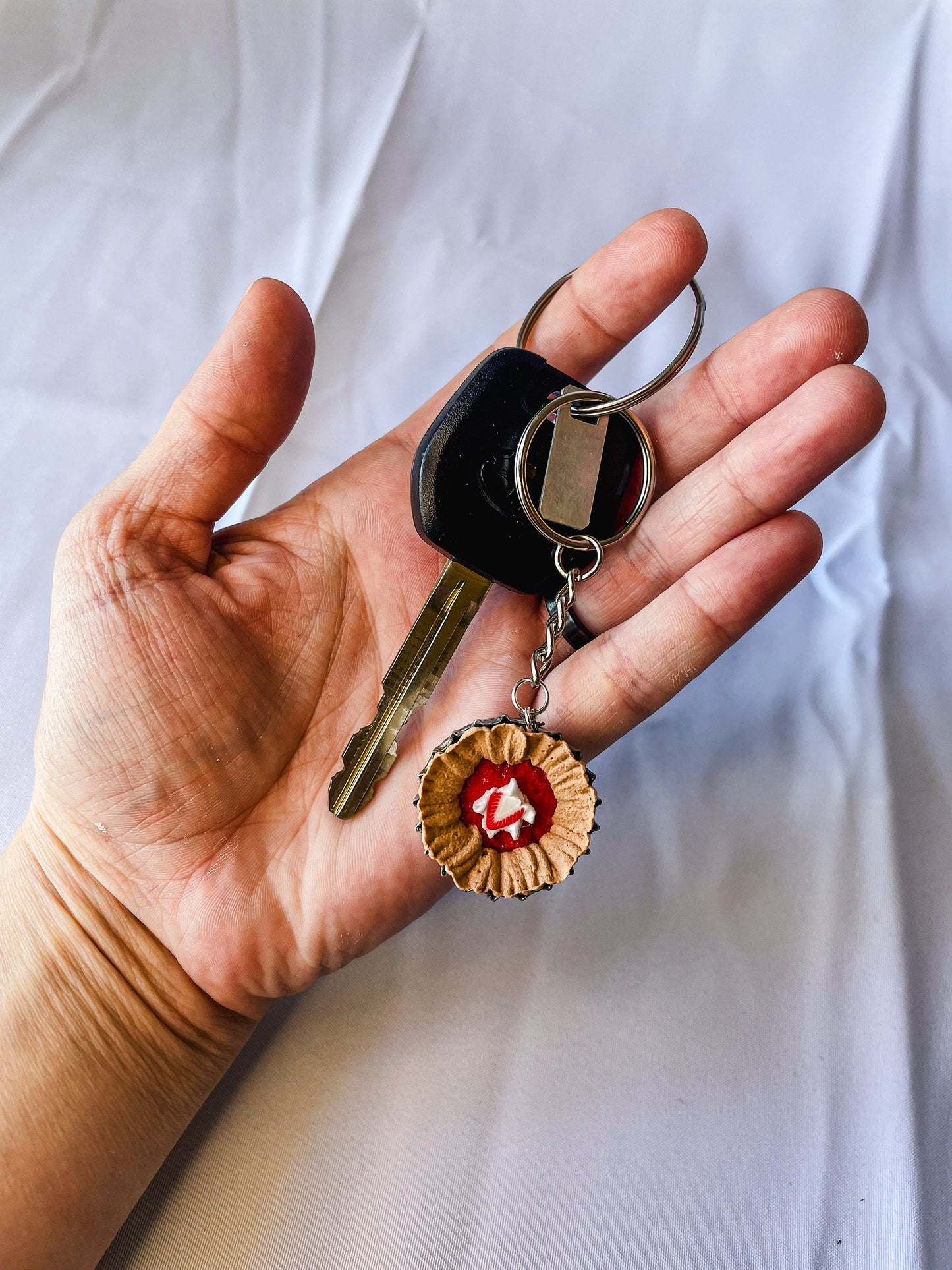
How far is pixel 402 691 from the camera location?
1.42 m

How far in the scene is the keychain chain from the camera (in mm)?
1418

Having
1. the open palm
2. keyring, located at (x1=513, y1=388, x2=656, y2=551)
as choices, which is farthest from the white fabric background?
keyring, located at (x1=513, y1=388, x2=656, y2=551)

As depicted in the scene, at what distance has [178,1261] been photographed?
1.40 m

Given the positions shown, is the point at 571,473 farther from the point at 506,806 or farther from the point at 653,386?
the point at 506,806

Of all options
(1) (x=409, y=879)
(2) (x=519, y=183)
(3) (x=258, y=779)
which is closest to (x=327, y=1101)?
(1) (x=409, y=879)

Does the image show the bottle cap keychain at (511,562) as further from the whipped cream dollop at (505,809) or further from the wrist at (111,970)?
the wrist at (111,970)

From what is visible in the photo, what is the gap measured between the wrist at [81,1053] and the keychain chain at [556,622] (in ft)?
2.28

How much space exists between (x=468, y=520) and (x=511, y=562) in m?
0.09

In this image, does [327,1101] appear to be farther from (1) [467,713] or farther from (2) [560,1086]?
(1) [467,713]

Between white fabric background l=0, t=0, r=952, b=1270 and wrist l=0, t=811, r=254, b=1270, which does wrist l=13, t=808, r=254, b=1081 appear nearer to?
wrist l=0, t=811, r=254, b=1270

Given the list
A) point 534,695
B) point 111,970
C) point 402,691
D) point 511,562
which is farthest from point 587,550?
point 111,970

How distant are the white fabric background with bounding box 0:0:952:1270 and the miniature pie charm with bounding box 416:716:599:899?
0.33 m

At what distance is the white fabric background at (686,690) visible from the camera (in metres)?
1.44

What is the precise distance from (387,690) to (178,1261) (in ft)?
2.97
